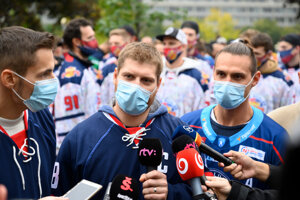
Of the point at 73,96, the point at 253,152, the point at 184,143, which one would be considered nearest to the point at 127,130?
the point at 184,143

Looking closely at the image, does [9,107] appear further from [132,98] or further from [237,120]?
[237,120]

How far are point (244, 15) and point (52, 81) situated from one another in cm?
15898

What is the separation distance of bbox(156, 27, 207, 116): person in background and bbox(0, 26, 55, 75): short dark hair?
408 cm

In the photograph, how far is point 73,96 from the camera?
7320mm

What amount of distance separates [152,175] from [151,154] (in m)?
0.18

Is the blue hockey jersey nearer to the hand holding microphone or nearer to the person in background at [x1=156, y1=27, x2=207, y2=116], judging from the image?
the hand holding microphone

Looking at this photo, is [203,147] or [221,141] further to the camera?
[221,141]

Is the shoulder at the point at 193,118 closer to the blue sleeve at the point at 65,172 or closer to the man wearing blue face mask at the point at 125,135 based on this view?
the man wearing blue face mask at the point at 125,135

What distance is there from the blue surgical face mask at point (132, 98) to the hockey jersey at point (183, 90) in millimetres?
3702

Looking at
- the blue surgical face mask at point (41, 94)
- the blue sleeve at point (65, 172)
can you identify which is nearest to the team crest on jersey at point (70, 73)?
the blue surgical face mask at point (41, 94)

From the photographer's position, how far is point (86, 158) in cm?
320

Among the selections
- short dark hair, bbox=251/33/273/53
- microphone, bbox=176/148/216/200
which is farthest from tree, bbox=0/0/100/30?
microphone, bbox=176/148/216/200

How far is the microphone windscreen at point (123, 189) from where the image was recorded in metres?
2.59

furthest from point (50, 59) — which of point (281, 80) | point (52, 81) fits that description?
point (281, 80)
